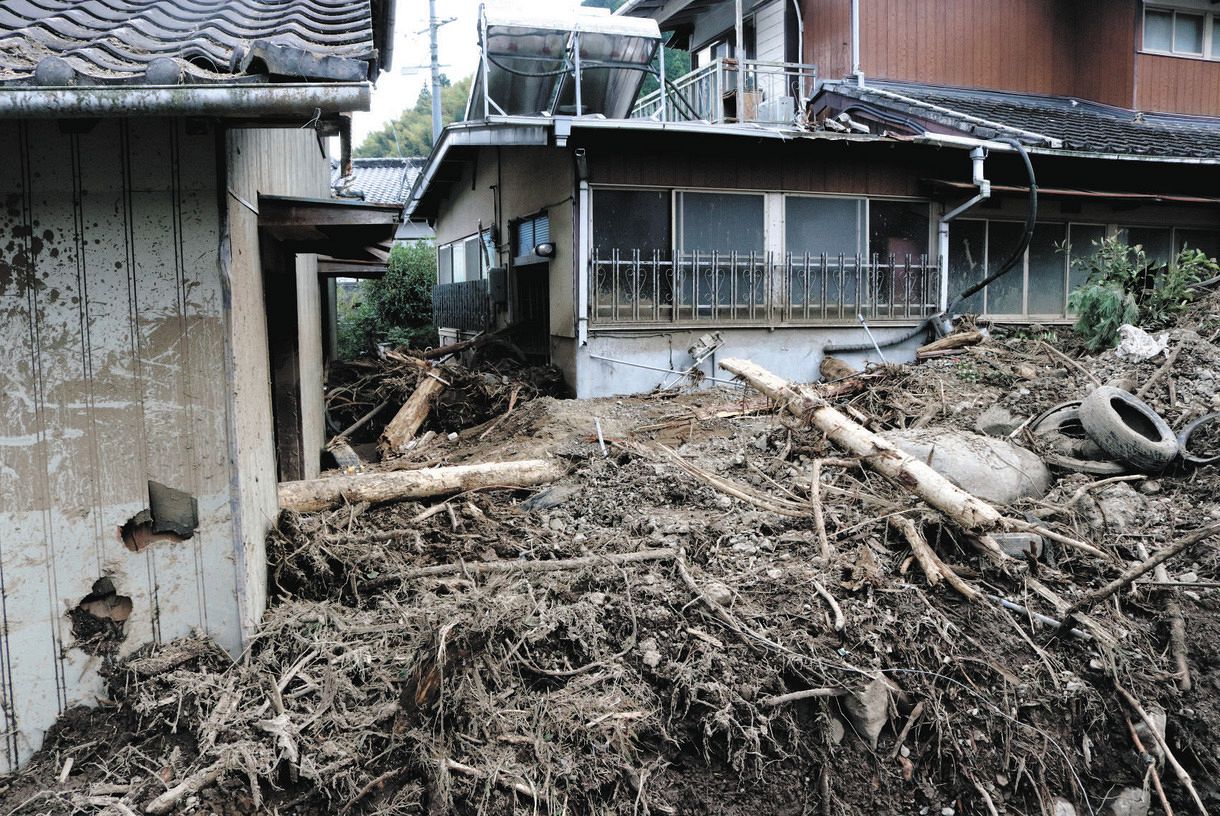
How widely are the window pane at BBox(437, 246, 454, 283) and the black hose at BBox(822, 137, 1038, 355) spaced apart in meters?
8.51

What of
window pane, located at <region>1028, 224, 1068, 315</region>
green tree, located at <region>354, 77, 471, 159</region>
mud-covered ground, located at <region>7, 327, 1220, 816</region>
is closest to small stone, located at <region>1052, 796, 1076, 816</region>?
mud-covered ground, located at <region>7, 327, 1220, 816</region>

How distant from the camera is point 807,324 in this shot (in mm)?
11102

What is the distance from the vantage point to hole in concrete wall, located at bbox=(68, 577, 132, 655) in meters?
4.07

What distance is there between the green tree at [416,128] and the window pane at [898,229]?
114 ft

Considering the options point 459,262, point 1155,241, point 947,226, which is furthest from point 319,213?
point 1155,241

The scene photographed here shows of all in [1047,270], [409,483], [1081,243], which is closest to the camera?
[409,483]

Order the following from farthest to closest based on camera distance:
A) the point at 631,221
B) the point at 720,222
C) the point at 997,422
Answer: the point at 720,222, the point at 631,221, the point at 997,422

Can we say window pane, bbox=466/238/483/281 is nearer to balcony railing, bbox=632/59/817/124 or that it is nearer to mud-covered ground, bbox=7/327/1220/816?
balcony railing, bbox=632/59/817/124

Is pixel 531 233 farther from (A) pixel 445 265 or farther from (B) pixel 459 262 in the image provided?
(A) pixel 445 265

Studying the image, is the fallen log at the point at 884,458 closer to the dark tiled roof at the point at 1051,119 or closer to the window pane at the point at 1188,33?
the dark tiled roof at the point at 1051,119

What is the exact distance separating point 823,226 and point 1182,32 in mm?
8914

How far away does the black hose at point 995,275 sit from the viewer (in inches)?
431

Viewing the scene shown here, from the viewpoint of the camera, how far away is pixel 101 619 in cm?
411

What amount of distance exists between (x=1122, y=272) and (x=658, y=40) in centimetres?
627
